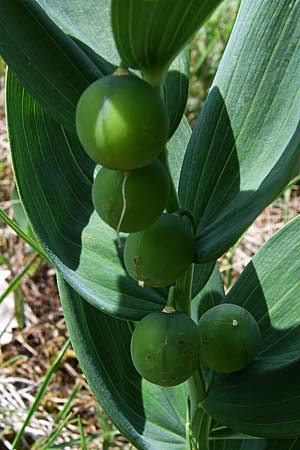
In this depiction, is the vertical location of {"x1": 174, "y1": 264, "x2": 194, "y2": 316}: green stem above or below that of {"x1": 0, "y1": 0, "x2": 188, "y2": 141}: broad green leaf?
below

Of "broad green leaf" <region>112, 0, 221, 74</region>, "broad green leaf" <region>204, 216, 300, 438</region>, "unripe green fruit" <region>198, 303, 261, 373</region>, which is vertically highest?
"broad green leaf" <region>112, 0, 221, 74</region>

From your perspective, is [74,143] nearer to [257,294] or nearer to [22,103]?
[22,103]

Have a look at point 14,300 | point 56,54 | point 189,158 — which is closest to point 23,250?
point 14,300

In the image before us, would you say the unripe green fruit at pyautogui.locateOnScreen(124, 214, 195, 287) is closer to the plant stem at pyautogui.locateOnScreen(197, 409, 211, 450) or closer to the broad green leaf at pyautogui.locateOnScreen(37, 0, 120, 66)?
the broad green leaf at pyautogui.locateOnScreen(37, 0, 120, 66)

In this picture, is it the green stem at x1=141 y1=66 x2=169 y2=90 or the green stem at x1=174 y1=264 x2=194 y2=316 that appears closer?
the green stem at x1=141 y1=66 x2=169 y2=90

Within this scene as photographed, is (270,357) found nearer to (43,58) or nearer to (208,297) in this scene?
(208,297)

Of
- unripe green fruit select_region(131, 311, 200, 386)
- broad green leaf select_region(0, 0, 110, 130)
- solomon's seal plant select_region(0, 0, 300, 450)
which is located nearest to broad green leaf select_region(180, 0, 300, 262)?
solomon's seal plant select_region(0, 0, 300, 450)

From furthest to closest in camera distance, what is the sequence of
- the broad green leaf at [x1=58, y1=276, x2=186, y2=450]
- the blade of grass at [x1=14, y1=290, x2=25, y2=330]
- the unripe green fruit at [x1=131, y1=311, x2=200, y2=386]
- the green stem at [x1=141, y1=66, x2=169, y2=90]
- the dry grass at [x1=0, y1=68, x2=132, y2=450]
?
the blade of grass at [x1=14, y1=290, x2=25, y2=330] < the dry grass at [x1=0, y1=68, x2=132, y2=450] < the broad green leaf at [x1=58, y1=276, x2=186, y2=450] < the unripe green fruit at [x1=131, y1=311, x2=200, y2=386] < the green stem at [x1=141, y1=66, x2=169, y2=90]

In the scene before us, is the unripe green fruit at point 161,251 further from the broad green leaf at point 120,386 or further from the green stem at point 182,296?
the broad green leaf at point 120,386
